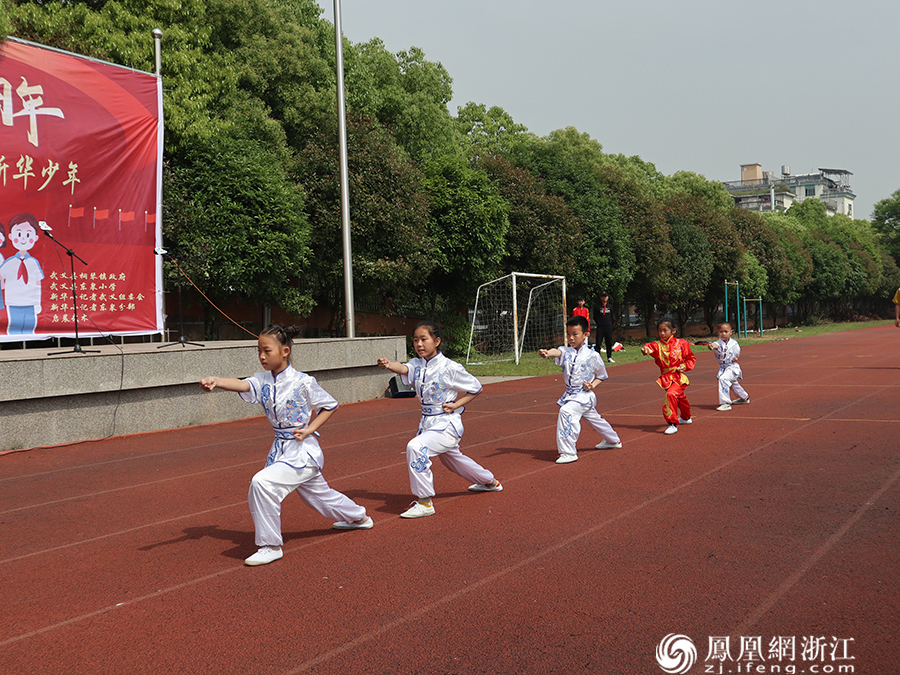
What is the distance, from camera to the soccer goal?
23125mm

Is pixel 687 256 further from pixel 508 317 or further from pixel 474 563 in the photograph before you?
pixel 474 563

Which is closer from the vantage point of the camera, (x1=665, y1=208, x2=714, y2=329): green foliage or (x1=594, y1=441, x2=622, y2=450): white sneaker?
(x1=594, y1=441, x2=622, y2=450): white sneaker

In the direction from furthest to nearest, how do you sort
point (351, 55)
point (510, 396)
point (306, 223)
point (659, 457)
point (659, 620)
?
point (351, 55) → point (306, 223) → point (510, 396) → point (659, 457) → point (659, 620)

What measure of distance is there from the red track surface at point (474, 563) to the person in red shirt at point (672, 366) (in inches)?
23.6

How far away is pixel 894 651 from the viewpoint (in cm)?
324

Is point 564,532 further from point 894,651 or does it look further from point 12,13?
point 12,13

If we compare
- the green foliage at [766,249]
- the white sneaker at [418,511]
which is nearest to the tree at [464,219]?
the white sneaker at [418,511]

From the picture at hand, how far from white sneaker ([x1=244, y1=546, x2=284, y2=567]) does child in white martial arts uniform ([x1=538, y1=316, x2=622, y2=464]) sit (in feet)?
11.7

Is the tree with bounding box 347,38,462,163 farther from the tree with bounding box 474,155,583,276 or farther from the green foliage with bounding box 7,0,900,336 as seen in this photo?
the tree with bounding box 474,155,583,276

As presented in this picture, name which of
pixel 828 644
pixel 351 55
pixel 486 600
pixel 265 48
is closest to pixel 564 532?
pixel 486 600

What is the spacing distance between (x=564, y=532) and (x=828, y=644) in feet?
6.56

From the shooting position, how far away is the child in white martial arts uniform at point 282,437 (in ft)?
15.3

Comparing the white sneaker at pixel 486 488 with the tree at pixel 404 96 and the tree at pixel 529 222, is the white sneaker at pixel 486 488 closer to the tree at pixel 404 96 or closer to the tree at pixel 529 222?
the tree at pixel 529 222

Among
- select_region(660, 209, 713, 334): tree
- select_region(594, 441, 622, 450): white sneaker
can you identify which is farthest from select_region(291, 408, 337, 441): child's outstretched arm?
select_region(660, 209, 713, 334): tree
